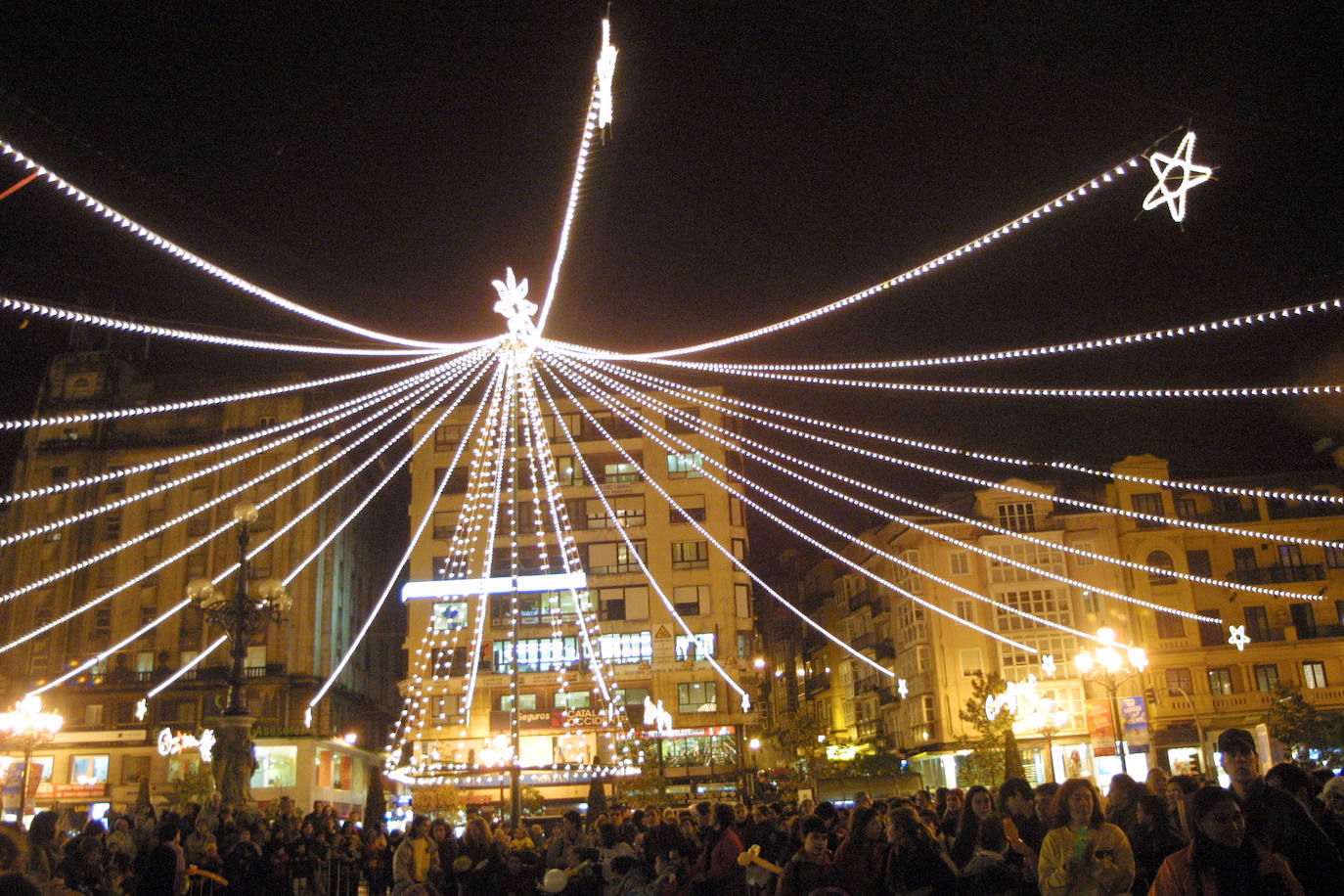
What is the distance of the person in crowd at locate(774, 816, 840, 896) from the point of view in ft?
24.0

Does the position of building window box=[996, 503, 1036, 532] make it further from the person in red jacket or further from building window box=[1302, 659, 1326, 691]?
the person in red jacket

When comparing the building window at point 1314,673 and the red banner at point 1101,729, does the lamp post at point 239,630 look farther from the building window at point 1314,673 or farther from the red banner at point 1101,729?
the building window at point 1314,673

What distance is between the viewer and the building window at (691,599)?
50.8 meters

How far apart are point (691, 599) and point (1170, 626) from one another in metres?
20.4

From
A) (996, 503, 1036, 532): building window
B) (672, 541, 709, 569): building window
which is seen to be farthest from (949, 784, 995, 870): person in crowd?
(672, 541, 709, 569): building window

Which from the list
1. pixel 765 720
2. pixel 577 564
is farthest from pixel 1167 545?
pixel 577 564

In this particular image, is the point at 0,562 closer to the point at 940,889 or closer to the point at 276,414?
the point at 276,414

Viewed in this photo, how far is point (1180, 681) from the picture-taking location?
44.9 m

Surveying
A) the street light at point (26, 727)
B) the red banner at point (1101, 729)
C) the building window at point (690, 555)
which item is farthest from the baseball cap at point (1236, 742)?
the building window at point (690, 555)

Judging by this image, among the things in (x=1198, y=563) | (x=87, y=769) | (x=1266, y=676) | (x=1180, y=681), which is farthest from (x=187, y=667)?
(x=1266, y=676)

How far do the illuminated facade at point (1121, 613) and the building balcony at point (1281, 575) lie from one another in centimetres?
7

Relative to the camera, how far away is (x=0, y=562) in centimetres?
5391

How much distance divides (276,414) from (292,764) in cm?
1797

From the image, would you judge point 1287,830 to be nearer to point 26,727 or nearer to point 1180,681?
point 26,727
